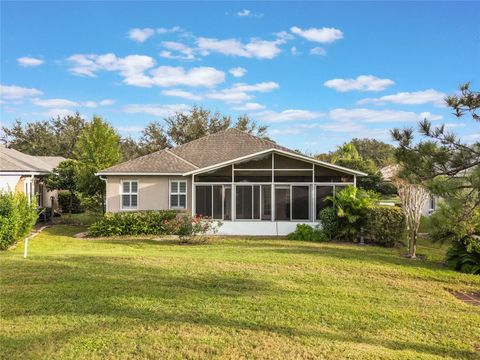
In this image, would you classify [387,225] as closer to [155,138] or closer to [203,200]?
[203,200]

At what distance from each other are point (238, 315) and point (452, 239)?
27.0 ft

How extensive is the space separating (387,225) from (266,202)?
591cm

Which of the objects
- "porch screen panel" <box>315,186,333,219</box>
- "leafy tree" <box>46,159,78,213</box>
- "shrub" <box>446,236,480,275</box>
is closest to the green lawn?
"shrub" <box>446,236,480,275</box>

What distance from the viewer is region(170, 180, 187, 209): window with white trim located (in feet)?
69.1

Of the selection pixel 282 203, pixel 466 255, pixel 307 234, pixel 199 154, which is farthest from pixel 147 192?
pixel 466 255

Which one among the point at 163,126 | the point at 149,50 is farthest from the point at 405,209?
the point at 163,126

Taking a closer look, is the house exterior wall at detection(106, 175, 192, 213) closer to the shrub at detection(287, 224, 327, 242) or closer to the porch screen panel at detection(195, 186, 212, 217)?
the porch screen panel at detection(195, 186, 212, 217)

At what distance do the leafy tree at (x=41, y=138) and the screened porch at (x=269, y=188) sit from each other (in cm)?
4241

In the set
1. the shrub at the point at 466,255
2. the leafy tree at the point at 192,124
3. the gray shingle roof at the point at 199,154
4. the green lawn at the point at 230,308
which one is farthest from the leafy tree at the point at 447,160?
the leafy tree at the point at 192,124

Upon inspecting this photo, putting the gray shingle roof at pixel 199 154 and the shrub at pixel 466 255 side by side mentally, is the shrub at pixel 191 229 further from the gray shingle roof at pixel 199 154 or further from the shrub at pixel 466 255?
the shrub at pixel 466 255

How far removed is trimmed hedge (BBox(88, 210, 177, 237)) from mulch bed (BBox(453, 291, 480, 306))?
12658 mm

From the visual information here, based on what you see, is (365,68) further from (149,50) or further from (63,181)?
(63,181)

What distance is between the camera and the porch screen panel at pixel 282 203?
788 inches

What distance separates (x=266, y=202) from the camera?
66.0 ft
